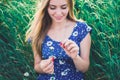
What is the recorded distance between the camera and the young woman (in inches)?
157

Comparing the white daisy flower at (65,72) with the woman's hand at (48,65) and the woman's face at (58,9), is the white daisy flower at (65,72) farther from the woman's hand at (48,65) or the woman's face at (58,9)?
the woman's face at (58,9)

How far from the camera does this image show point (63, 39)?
13.5 feet

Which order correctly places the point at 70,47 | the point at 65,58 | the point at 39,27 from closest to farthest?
the point at 70,47 → the point at 65,58 → the point at 39,27

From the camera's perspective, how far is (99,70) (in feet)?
14.5

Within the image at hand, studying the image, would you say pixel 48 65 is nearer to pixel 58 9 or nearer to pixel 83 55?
pixel 83 55

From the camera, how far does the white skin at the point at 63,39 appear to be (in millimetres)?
3771

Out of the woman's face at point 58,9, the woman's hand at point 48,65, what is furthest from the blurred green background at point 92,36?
the woman's hand at point 48,65

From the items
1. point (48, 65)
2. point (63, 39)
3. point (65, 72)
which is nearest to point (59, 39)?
point (63, 39)

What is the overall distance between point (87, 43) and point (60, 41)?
23cm

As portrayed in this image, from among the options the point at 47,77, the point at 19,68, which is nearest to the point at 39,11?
the point at 47,77

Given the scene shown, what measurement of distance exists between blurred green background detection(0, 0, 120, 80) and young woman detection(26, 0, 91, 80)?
292 mm

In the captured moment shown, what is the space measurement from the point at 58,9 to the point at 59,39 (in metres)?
0.29

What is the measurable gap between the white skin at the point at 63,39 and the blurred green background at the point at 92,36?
30cm

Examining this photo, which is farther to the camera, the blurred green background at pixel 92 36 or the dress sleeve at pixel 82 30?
the blurred green background at pixel 92 36
